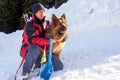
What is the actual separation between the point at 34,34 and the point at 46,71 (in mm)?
713

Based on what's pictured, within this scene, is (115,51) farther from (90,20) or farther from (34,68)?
(90,20)

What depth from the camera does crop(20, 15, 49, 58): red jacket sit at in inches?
255

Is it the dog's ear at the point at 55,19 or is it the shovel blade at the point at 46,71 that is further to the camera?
the dog's ear at the point at 55,19

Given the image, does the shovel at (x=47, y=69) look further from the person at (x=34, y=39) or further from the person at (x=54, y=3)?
the person at (x=54, y=3)

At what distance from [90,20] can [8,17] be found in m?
6.97

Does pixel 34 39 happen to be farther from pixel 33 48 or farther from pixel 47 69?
pixel 47 69

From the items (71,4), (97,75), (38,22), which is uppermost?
(71,4)

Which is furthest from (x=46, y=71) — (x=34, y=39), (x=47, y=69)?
(x=34, y=39)

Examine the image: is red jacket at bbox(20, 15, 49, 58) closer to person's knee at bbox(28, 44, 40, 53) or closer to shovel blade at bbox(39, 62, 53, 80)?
person's knee at bbox(28, 44, 40, 53)

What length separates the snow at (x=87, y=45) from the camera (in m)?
6.62

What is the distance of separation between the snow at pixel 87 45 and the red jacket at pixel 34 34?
68 centimetres

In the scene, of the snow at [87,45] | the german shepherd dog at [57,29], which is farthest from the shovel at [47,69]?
the german shepherd dog at [57,29]

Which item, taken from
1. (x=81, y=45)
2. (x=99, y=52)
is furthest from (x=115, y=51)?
(x=81, y=45)

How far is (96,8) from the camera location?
10.4m
